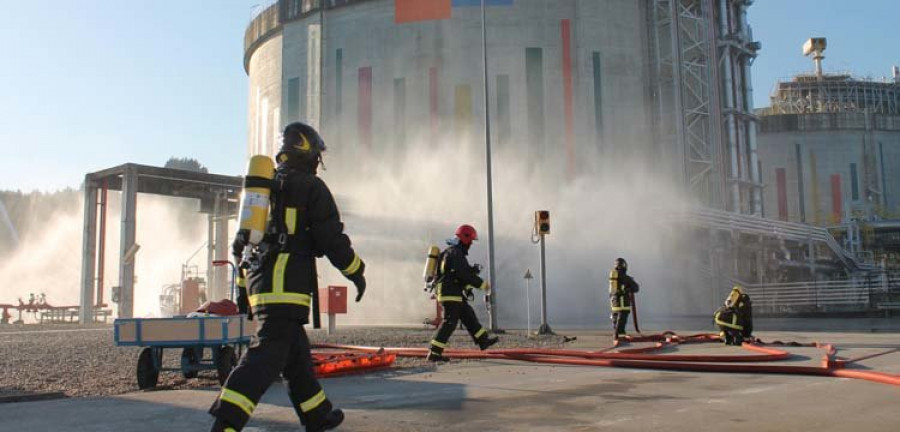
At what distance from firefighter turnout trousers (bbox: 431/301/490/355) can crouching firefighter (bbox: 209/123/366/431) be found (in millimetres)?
5096

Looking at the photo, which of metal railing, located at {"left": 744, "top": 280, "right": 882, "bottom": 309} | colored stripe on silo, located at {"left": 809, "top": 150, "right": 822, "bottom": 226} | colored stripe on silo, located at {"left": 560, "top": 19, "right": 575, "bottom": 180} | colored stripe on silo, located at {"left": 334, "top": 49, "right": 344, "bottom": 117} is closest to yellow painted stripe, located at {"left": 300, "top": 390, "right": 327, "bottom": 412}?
metal railing, located at {"left": 744, "top": 280, "right": 882, "bottom": 309}

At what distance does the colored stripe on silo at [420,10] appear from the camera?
113ft

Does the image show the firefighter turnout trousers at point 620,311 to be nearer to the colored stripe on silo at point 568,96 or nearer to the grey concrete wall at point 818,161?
the colored stripe on silo at point 568,96

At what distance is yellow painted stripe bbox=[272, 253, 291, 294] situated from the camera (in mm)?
3760

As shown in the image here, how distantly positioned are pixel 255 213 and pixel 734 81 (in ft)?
119

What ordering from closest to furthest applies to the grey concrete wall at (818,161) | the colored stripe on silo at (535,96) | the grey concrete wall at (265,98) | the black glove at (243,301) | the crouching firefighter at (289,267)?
the crouching firefighter at (289,267) → the black glove at (243,301) → the colored stripe on silo at (535,96) → the grey concrete wall at (265,98) → the grey concrete wall at (818,161)

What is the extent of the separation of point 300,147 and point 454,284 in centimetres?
529

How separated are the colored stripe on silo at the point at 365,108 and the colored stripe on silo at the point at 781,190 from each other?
30877mm

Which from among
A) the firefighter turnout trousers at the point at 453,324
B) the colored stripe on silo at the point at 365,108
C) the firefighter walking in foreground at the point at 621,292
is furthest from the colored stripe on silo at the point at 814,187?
the firefighter turnout trousers at the point at 453,324

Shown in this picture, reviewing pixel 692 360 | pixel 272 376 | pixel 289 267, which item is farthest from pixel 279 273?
pixel 692 360

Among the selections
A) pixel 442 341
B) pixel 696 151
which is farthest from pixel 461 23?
pixel 442 341

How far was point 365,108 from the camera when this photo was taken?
35375 millimetres

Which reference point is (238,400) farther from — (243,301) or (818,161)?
(818,161)

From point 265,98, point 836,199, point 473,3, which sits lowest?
point 836,199
